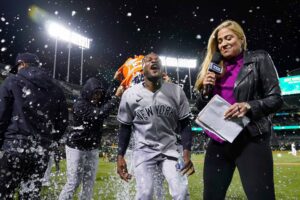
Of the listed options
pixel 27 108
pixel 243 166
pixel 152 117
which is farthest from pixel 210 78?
pixel 27 108

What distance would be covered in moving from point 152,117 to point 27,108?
1283 millimetres

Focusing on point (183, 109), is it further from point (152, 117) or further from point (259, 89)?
point (259, 89)

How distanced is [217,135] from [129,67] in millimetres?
2569

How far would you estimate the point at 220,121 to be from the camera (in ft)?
7.65

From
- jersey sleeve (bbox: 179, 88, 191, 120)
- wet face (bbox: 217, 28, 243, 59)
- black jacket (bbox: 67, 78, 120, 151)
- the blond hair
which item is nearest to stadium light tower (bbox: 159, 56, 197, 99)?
black jacket (bbox: 67, 78, 120, 151)

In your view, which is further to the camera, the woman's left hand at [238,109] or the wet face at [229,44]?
the wet face at [229,44]

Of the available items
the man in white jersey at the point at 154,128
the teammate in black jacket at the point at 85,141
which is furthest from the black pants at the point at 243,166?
the teammate in black jacket at the point at 85,141

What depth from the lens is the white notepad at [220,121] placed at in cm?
224

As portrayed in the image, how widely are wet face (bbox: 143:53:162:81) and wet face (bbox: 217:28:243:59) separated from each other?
3.28 ft

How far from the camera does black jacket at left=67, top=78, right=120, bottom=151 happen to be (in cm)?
450

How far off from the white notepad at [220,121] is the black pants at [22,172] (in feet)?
5.81

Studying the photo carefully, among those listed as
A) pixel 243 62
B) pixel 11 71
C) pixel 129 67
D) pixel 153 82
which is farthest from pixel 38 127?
pixel 243 62

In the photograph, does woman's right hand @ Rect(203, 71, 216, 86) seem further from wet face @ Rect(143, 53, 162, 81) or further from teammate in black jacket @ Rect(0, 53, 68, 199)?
teammate in black jacket @ Rect(0, 53, 68, 199)

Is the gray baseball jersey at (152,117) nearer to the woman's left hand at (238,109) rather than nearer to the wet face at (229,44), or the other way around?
the wet face at (229,44)
